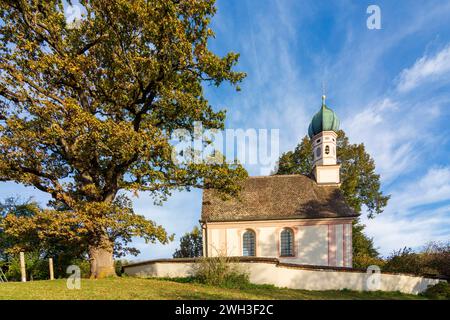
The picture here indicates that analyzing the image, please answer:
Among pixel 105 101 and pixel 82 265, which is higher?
pixel 105 101

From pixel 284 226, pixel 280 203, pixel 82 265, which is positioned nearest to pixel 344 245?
pixel 284 226

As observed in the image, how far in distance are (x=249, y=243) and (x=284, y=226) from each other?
129 inches

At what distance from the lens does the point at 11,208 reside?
1000 inches

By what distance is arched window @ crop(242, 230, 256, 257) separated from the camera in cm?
2314

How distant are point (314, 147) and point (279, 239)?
36.5 feet

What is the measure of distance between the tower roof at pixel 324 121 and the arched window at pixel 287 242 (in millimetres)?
11411

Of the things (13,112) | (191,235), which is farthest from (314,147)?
(13,112)

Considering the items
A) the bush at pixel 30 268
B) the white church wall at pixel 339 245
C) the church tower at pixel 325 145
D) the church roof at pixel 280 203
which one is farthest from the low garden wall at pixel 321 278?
the church tower at pixel 325 145

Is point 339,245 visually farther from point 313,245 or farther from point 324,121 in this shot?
point 324,121

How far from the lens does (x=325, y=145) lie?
2784cm

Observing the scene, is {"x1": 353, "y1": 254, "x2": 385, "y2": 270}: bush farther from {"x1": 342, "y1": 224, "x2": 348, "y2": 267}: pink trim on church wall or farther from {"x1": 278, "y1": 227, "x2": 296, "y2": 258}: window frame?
{"x1": 278, "y1": 227, "x2": 296, "y2": 258}: window frame

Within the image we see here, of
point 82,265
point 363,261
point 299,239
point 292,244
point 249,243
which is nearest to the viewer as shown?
point 82,265

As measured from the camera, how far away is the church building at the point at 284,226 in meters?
22.1
